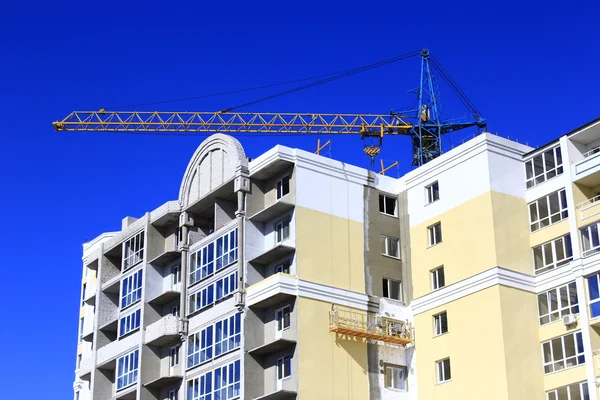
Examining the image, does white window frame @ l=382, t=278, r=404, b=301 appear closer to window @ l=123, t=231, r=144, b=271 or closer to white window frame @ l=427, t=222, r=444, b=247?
white window frame @ l=427, t=222, r=444, b=247

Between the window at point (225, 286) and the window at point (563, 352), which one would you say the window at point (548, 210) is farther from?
the window at point (225, 286)

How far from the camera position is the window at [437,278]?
63594 mm

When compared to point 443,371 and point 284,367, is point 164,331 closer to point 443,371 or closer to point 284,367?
point 284,367

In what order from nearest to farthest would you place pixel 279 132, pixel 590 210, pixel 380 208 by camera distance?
pixel 590 210 → pixel 380 208 → pixel 279 132

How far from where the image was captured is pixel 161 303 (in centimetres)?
7469

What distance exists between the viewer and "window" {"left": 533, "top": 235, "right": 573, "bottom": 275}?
59.6 m

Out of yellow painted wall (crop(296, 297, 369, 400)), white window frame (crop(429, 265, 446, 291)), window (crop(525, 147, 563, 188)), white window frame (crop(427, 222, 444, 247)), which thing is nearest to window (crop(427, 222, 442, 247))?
white window frame (crop(427, 222, 444, 247))

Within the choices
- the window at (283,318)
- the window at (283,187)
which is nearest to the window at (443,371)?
the window at (283,318)

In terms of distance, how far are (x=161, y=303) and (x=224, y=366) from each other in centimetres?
1239

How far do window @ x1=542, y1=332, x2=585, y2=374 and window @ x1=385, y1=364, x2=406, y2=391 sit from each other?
945 cm

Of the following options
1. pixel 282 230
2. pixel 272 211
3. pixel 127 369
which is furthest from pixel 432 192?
pixel 127 369

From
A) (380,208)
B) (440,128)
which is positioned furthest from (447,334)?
(440,128)

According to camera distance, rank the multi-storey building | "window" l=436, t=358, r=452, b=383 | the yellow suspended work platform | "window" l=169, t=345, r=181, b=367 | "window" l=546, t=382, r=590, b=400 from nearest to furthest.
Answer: "window" l=546, t=382, r=590, b=400 → the multi-storey building → "window" l=436, t=358, r=452, b=383 → the yellow suspended work platform → "window" l=169, t=345, r=181, b=367

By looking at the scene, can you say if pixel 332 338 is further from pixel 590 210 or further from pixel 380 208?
pixel 590 210
